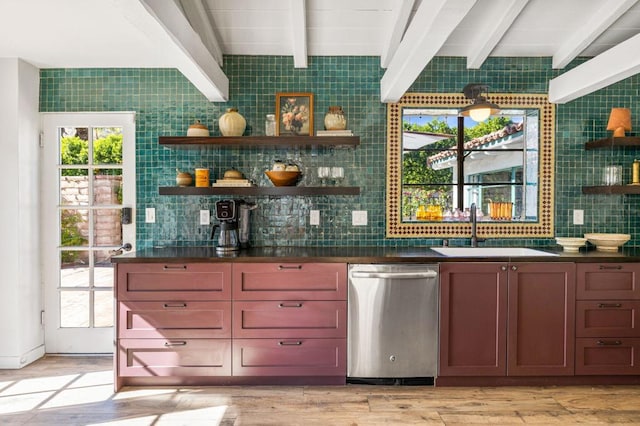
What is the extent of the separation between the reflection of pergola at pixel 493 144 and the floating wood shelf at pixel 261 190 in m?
0.84

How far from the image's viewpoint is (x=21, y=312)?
10.2 feet

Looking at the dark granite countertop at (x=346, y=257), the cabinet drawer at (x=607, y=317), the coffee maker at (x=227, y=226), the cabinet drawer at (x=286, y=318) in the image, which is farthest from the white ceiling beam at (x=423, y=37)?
the cabinet drawer at (x=607, y=317)

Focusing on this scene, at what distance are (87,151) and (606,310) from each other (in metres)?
4.01

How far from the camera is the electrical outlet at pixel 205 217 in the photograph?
3.31 metres

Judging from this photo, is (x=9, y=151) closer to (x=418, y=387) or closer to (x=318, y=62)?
(x=318, y=62)

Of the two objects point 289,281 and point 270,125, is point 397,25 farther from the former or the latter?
point 289,281

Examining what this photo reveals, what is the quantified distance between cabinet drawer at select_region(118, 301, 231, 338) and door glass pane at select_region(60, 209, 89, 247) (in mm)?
A: 1022

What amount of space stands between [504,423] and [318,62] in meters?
2.80

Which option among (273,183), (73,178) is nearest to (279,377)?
(273,183)

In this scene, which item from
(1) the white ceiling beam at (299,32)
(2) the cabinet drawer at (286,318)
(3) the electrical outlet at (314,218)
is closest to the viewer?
Result: (1) the white ceiling beam at (299,32)

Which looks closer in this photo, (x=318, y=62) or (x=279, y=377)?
(x=279, y=377)

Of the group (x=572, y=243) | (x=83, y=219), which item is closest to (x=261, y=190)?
(x=83, y=219)

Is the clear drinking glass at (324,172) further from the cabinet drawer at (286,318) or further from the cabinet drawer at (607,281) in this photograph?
the cabinet drawer at (607,281)

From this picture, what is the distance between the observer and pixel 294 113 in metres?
3.28
